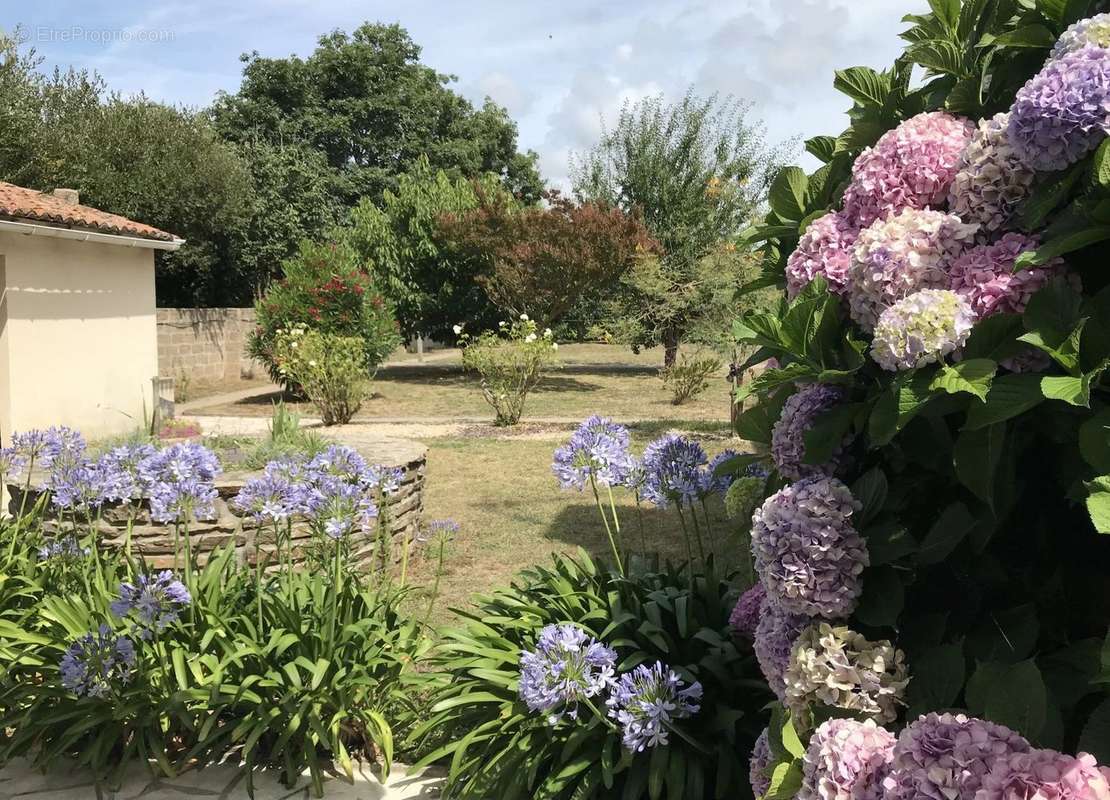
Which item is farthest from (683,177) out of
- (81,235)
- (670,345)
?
(81,235)

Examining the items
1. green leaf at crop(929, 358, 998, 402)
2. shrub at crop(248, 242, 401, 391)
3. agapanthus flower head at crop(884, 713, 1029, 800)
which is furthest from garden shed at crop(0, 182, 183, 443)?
agapanthus flower head at crop(884, 713, 1029, 800)

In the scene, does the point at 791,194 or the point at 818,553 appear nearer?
the point at 818,553

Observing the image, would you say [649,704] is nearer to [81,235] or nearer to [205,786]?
[205,786]

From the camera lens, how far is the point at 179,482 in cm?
338

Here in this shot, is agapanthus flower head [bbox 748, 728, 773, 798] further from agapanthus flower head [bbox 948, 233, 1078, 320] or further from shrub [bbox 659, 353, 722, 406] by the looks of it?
shrub [bbox 659, 353, 722, 406]

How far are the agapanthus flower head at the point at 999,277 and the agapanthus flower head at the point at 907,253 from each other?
3 centimetres

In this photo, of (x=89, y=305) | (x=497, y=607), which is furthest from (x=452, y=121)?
(x=497, y=607)

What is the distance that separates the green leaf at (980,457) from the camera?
1438 mm

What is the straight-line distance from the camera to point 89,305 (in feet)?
36.5

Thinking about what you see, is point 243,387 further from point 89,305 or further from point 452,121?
point 452,121

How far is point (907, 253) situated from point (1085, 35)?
44cm

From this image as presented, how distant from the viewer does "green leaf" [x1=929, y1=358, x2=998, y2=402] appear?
139 centimetres

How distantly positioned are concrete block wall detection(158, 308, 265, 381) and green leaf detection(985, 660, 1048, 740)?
60.7ft

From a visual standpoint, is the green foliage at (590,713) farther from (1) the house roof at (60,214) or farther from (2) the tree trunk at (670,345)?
(2) the tree trunk at (670,345)
